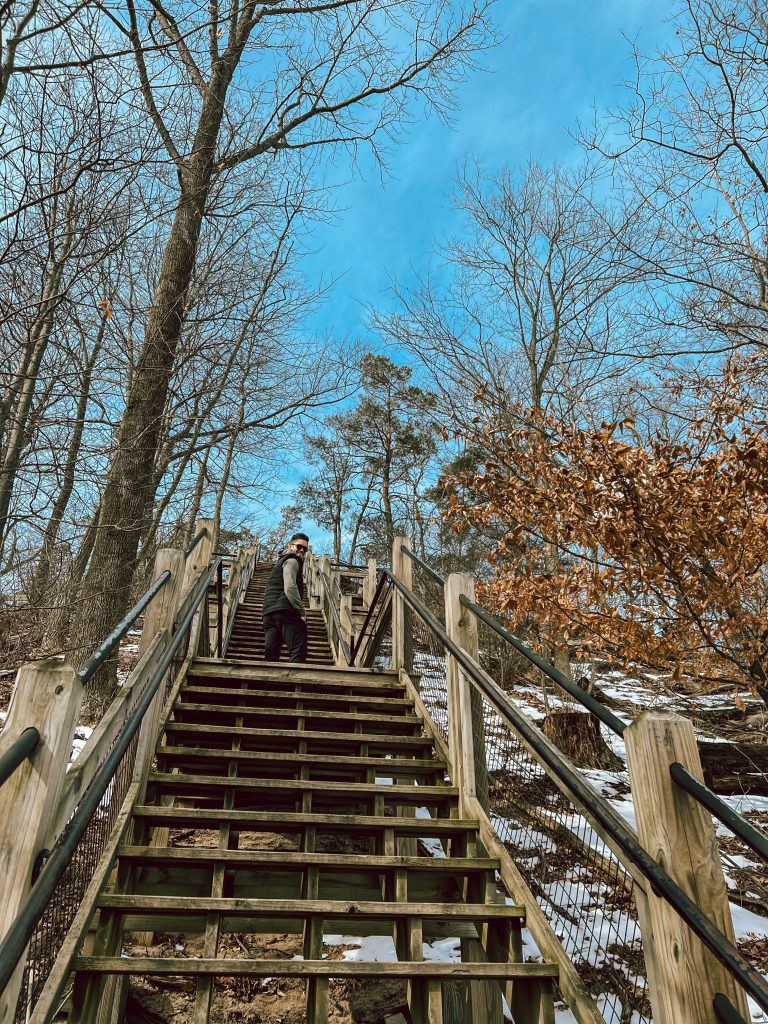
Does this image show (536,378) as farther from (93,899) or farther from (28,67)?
(93,899)

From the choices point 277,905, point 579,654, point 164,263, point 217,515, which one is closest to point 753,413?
point 579,654

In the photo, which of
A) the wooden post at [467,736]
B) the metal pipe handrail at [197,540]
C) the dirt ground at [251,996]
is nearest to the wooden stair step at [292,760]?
the wooden post at [467,736]

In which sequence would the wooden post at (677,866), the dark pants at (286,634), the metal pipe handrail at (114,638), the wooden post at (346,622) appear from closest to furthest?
the wooden post at (677,866) → the metal pipe handrail at (114,638) → the dark pants at (286,634) → the wooden post at (346,622)

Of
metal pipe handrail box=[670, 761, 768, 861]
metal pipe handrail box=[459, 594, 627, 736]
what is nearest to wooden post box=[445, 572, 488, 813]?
metal pipe handrail box=[459, 594, 627, 736]

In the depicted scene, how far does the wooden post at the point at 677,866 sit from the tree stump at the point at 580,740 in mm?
7549

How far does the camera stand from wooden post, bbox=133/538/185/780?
11.5 feet

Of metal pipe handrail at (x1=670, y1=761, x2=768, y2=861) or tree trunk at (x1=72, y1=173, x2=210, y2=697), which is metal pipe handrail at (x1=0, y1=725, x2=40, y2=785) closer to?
metal pipe handrail at (x1=670, y1=761, x2=768, y2=861)

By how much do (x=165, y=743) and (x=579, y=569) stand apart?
3.83 metres

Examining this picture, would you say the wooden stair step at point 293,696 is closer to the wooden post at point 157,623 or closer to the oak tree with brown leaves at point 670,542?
the wooden post at point 157,623

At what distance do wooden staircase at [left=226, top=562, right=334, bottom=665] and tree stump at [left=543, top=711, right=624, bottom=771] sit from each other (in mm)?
3353

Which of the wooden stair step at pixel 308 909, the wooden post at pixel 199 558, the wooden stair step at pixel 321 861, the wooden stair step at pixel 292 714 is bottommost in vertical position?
the wooden stair step at pixel 308 909

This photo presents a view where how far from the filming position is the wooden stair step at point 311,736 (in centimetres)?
Result: 407

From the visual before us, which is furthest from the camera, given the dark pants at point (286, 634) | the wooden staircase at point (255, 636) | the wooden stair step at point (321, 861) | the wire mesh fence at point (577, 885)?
the wooden staircase at point (255, 636)

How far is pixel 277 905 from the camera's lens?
8.98ft
